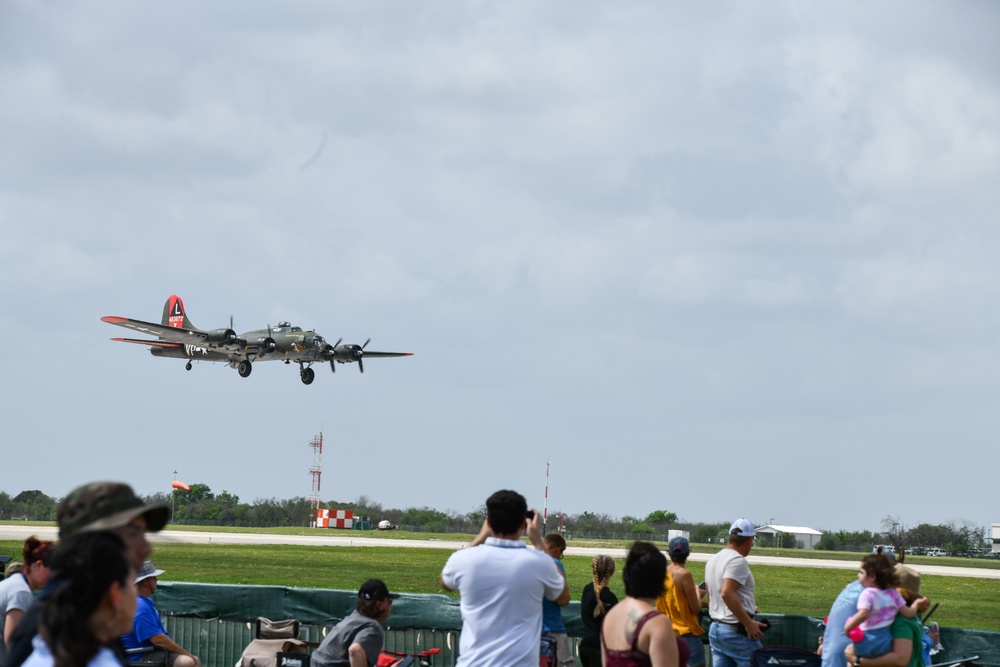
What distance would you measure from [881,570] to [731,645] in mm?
2300

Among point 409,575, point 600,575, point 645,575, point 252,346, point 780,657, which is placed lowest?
point 409,575

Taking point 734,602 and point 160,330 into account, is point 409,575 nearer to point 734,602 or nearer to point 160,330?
point 734,602

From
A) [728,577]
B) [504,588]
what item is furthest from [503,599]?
[728,577]

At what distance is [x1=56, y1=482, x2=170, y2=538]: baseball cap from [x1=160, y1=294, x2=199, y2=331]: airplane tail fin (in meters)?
63.5

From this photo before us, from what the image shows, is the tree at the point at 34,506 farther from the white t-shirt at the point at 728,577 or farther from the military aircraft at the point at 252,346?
the white t-shirt at the point at 728,577

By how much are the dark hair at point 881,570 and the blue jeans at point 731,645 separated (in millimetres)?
2144

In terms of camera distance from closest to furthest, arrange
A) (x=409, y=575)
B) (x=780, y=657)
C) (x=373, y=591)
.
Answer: (x=780, y=657)
(x=373, y=591)
(x=409, y=575)

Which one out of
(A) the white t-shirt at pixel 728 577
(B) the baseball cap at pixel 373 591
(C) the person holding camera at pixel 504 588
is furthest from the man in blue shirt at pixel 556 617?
(C) the person holding camera at pixel 504 588

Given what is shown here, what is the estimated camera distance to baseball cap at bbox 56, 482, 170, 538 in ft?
9.41

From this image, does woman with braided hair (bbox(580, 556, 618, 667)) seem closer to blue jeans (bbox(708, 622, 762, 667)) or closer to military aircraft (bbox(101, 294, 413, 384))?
blue jeans (bbox(708, 622, 762, 667))

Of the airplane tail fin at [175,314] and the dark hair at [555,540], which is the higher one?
the airplane tail fin at [175,314]

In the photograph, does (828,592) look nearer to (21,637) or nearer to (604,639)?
(604,639)

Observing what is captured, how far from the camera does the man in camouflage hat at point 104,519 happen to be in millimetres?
2871

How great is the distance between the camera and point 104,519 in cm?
287
